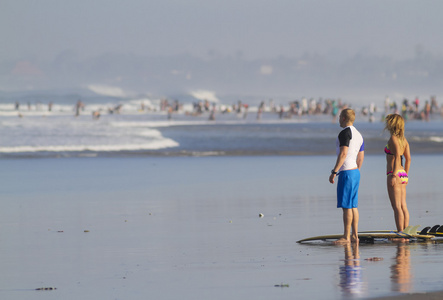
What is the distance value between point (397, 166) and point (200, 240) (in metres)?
2.92

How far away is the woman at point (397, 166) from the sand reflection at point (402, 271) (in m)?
1.33

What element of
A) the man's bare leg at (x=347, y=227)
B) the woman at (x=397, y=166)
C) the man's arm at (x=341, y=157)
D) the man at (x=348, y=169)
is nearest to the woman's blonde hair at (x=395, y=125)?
the woman at (x=397, y=166)

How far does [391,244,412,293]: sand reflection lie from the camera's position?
750 cm

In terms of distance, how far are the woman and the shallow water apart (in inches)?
40.7

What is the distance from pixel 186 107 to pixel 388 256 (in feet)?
551

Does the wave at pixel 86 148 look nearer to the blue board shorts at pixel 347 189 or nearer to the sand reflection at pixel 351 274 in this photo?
the blue board shorts at pixel 347 189

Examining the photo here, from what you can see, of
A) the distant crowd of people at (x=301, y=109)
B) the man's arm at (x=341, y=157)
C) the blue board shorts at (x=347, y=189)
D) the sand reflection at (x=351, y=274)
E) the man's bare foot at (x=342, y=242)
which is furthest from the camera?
the distant crowd of people at (x=301, y=109)

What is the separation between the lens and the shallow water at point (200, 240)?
793 centimetres

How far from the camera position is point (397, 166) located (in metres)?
11.7

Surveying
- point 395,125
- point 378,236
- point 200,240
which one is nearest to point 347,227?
point 378,236

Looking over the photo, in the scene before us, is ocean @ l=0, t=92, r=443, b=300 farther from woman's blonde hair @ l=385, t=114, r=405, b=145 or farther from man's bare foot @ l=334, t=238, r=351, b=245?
woman's blonde hair @ l=385, t=114, r=405, b=145

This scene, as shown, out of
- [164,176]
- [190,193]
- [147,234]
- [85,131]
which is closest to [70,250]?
[147,234]

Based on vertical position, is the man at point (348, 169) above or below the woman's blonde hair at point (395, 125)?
below

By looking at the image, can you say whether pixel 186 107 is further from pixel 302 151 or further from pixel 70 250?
pixel 70 250
